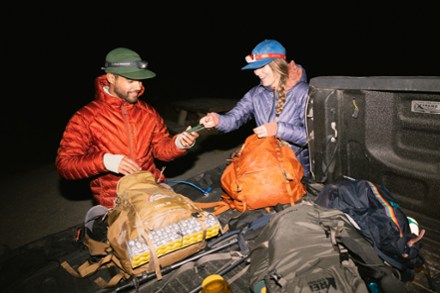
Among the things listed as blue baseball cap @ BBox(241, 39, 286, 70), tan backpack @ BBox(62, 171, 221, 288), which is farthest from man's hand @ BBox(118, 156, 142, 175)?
blue baseball cap @ BBox(241, 39, 286, 70)

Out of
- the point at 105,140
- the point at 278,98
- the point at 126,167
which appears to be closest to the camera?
the point at 126,167

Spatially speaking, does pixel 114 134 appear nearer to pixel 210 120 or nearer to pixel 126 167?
pixel 126 167

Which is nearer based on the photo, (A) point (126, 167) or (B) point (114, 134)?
(A) point (126, 167)

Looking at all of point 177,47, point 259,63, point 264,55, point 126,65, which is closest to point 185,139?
point 126,65

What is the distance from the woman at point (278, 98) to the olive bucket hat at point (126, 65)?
96 centimetres

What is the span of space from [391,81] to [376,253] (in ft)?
3.90

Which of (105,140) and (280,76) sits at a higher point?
(280,76)

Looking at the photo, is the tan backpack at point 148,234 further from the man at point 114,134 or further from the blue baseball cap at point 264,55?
the blue baseball cap at point 264,55

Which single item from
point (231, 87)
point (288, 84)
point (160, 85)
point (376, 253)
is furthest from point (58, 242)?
point (160, 85)

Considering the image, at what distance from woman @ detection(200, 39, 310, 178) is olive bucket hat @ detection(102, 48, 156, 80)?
957mm

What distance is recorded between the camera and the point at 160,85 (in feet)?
57.5

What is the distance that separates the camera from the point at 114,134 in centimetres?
302

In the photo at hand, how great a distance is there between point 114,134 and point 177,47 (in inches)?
1178

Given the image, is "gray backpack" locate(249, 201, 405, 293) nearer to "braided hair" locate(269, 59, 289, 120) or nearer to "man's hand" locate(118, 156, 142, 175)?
"man's hand" locate(118, 156, 142, 175)
